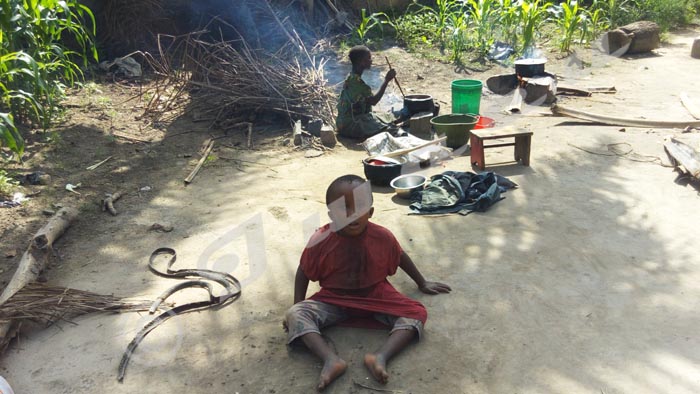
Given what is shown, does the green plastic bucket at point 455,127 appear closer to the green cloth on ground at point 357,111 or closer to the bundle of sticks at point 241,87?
the green cloth on ground at point 357,111

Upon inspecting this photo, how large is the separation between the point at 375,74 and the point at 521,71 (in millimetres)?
2203

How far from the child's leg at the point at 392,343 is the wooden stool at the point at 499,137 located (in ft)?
9.01

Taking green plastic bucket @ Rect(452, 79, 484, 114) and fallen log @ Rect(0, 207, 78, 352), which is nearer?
fallen log @ Rect(0, 207, 78, 352)

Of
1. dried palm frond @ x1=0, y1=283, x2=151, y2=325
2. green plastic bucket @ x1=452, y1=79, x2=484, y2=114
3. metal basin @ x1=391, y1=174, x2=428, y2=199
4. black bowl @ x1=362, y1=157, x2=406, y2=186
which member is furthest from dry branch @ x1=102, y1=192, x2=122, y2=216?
green plastic bucket @ x1=452, y1=79, x2=484, y2=114

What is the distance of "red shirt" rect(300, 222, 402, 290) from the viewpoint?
2.93 meters

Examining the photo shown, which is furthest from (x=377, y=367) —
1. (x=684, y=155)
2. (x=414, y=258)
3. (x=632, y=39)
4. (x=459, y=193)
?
(x=632, y=39)

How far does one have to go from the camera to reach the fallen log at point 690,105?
254 inches

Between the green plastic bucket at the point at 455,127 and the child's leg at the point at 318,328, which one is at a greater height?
the child's leg at the point at 318,328

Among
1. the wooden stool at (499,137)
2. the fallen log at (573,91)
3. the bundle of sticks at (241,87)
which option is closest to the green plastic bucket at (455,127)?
the wooden stool at (499,137)

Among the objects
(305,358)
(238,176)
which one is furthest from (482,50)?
(305,358)

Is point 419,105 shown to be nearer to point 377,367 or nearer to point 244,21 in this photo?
point 244,21

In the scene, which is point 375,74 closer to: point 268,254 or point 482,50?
point 482,50

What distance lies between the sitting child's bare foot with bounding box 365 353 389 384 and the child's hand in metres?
0.70

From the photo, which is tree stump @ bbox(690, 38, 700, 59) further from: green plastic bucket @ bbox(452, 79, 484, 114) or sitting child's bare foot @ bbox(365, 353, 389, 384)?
sitting child's bare foot @ bbox(365, 353, 389, 384)
